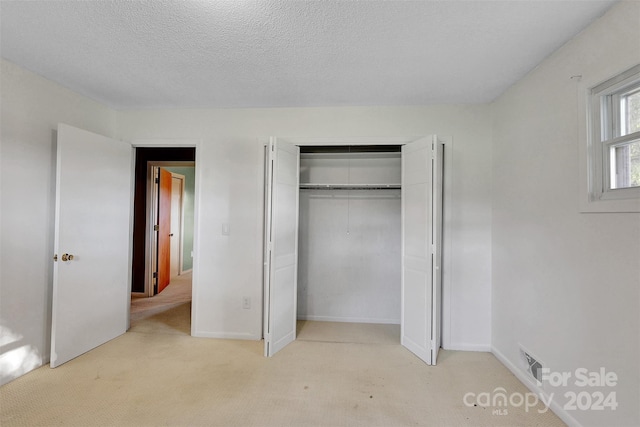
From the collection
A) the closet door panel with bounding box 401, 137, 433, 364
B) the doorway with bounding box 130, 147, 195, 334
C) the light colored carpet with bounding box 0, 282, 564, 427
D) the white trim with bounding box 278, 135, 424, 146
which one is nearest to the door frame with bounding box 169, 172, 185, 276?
the doorway with bounding box 130, 147, 195, 334

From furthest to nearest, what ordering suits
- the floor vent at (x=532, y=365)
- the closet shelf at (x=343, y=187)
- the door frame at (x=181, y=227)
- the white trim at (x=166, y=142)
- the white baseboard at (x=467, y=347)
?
the door frame at (x=181, y=227)
the closet shelf at (x=343, y=187)
the white trim at (x=166, y=142)
the white baseboard at (x=467, y=347)
the floor vent at (x=532, y=365)

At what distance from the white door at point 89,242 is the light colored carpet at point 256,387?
0.79 feet

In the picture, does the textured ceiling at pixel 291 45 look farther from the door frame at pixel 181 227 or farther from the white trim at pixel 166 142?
the door frame at pixel 181 227

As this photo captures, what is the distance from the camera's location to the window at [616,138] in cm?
155

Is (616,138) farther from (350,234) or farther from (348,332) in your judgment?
(348,332)

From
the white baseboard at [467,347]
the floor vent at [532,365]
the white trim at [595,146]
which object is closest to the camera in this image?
the white trim at [595,146]

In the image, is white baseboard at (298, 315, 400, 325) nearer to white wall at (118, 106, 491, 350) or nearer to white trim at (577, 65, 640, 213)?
white wall at (118, 106, 491, 350)

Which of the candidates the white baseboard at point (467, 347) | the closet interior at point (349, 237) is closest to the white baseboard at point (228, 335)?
the closet interior at point (349, 237)

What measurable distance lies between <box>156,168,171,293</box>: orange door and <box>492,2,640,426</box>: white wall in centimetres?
481

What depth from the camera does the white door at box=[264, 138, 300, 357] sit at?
271 cm

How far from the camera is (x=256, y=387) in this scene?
221 centimetres

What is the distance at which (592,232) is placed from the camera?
5.52ft

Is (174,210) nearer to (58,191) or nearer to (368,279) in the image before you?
(58,191)

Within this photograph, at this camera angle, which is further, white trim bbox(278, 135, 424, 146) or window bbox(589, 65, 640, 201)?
white trim bbox(278, 135, 424, 146)
